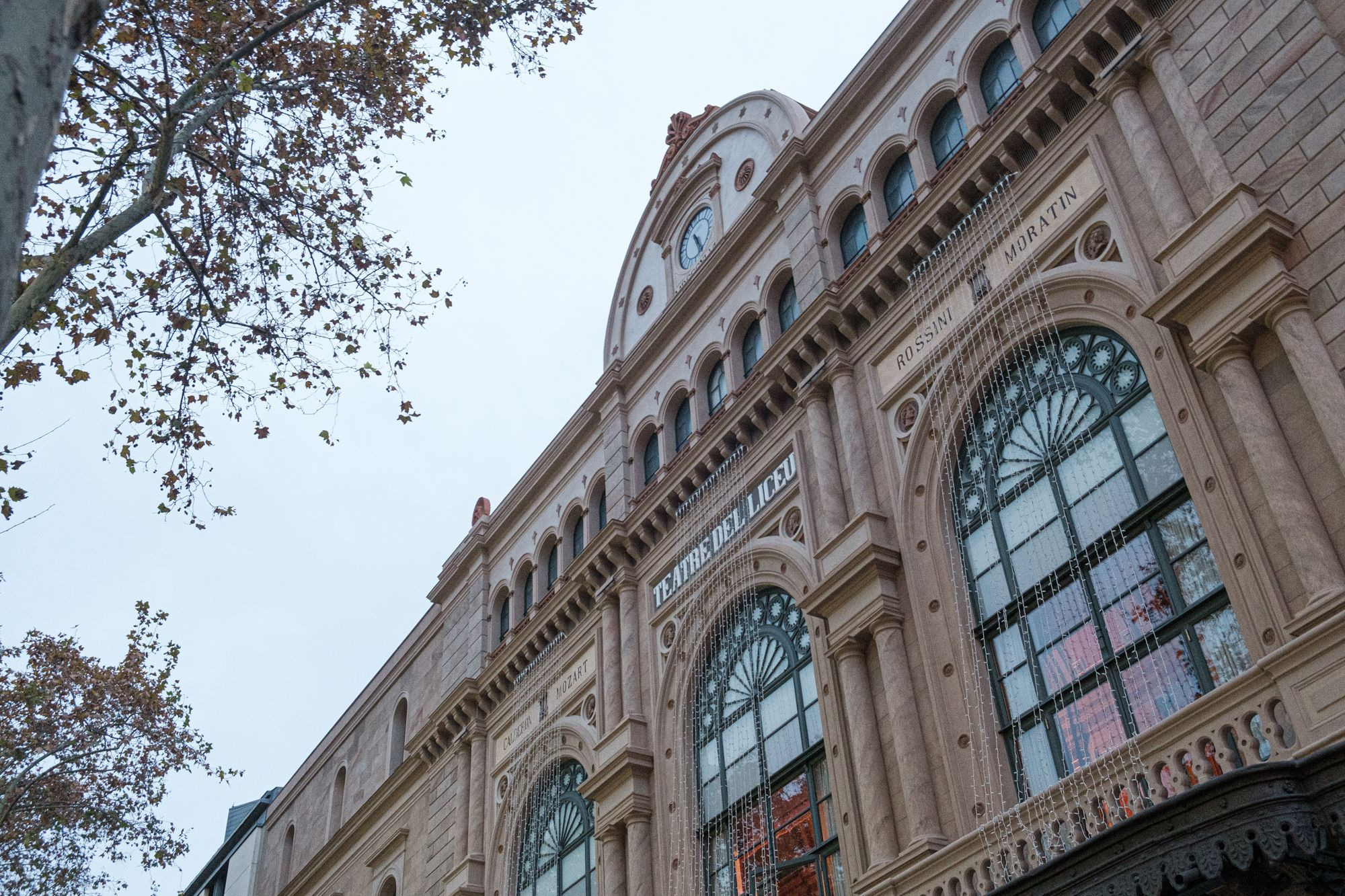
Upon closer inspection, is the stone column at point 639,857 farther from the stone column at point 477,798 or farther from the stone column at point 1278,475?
the stone column at point 1278,475

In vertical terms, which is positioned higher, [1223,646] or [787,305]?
[787,305]

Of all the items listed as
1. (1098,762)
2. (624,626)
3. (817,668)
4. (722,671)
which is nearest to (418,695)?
(624,626)

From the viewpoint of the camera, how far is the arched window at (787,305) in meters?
23.0

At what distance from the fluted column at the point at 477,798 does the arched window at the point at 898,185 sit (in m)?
14.4

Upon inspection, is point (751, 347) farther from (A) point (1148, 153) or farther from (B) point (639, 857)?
(A) point (1148, 153)

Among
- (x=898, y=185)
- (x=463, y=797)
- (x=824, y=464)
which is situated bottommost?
(x=463, y=797)

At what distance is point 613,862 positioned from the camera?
2169cm

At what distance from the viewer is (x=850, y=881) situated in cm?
1672

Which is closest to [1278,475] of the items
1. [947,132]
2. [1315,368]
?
[1315,368]

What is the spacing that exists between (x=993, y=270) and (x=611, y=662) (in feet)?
34.3

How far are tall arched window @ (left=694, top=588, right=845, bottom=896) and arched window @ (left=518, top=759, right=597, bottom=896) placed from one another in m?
3.62

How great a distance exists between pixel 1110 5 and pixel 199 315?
1230 cm

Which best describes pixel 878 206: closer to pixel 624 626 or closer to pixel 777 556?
pixel 777 556

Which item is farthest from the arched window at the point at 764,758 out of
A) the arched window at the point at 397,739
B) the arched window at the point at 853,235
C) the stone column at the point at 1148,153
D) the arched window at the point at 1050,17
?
the arched window at the point at 397,739
